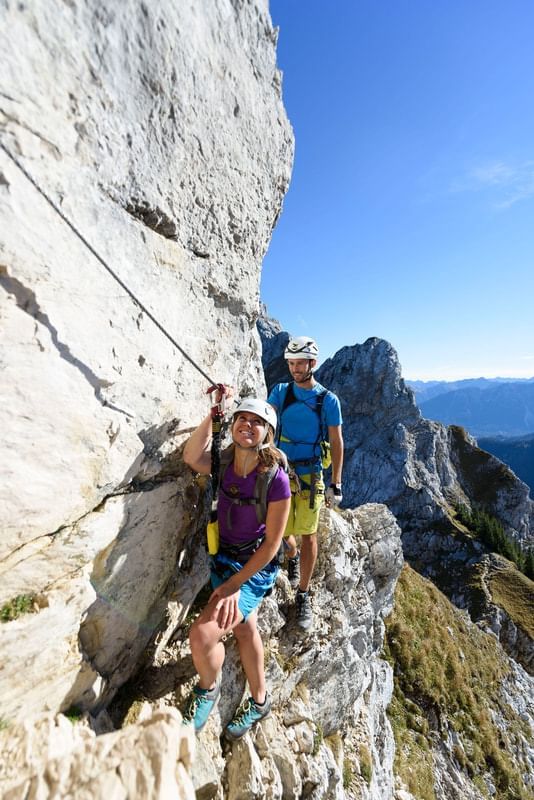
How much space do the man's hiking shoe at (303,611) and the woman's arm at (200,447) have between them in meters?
5.75

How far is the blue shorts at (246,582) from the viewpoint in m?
5.44

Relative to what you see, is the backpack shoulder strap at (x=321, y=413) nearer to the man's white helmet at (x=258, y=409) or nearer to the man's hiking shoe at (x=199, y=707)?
the man's white helmet at (x=258, y=409)

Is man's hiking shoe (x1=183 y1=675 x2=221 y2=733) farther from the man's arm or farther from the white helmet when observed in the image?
the white helmet

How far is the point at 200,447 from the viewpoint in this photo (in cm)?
564

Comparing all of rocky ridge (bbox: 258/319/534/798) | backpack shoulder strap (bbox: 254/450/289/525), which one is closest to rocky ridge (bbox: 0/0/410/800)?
backpack shoulder strap (bbox: 254/450/289/525)

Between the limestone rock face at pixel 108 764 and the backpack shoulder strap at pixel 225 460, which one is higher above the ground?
the backpack shoulder strap at pixel 225 460

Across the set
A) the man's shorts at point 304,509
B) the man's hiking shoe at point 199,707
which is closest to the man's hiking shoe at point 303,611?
the man's shorts at point 304,509

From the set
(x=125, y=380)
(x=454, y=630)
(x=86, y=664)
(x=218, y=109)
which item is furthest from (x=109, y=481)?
(x=454, y=630)

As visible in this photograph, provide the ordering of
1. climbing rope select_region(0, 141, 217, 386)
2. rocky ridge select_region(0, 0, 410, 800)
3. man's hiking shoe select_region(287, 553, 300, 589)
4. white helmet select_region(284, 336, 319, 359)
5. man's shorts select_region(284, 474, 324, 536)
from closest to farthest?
climbing rope select_region(0, 141, 217, 386), rocky ridge select_region(0, 0, 410, 800), white helmet select_region(284, 336, 319, 359), man's shorts select_region(284, 474, 324, 536), man's hiking shoe select_region(287, 553, 300, 589)

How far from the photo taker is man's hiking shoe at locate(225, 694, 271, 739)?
621 centimetres

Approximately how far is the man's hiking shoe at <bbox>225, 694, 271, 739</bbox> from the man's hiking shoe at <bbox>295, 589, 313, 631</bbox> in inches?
122

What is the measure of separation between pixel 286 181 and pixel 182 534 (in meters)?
8.50

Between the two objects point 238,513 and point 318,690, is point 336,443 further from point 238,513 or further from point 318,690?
point 318,690

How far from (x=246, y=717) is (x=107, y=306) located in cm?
723
